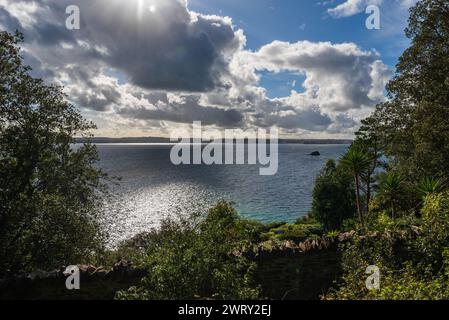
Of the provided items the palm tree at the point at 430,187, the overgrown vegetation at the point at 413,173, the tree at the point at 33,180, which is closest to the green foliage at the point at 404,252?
the overgrown vegetation at the point at 413,173

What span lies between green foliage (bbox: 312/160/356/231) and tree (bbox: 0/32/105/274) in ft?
114

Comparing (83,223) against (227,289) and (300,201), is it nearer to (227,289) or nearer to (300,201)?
(227,289)

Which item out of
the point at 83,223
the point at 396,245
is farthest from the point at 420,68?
the point at 83,223

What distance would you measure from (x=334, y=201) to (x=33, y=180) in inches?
1510

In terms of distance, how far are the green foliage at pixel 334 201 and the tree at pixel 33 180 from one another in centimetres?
3480

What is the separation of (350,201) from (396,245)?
35316 mm

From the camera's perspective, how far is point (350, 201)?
45.4m

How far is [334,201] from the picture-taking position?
148 feet

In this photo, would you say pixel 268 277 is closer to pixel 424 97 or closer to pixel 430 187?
pixel 430 187

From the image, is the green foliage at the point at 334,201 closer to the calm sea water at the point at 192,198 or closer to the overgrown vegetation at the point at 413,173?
the overgrown vegetation at the point at 413,173

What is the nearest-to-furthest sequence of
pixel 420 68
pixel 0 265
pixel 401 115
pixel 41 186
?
1. pixel 0 265
2. pixel 41 186
3. pixel 420 68
4. pixel 401 115

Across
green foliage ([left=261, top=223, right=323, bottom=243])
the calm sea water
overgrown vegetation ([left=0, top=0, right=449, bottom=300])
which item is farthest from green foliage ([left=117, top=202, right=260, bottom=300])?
the calm sea water

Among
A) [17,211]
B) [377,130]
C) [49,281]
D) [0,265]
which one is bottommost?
[0,265]
